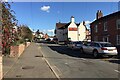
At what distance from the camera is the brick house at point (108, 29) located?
1431 inches

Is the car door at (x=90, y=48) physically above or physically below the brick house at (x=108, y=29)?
below

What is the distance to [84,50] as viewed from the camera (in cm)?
2784

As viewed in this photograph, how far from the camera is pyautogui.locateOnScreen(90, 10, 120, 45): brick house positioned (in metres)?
36.3

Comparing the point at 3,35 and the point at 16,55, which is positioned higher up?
the point at 3,35

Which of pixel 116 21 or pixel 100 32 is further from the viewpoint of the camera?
pixel 100 32

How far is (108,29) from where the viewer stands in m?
39.2

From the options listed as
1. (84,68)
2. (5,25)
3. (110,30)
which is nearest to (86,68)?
(84,68)

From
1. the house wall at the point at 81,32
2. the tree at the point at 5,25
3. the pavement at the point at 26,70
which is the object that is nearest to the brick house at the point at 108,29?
the pavement at the point at 26,70

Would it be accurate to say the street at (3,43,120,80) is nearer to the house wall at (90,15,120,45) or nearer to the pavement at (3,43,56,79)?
the pavement at (3,43,56,79)

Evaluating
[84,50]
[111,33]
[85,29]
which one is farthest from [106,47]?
[85,29]

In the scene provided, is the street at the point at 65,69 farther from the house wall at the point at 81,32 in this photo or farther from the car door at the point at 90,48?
the house wall at the point at 81,32

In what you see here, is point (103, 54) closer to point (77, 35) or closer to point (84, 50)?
point (84, 50)

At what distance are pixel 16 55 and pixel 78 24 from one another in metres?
68.3

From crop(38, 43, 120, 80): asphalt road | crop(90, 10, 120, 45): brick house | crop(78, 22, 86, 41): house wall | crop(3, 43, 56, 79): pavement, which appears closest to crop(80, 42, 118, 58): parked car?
crop(38, 43, 120, 80): asphalt road
